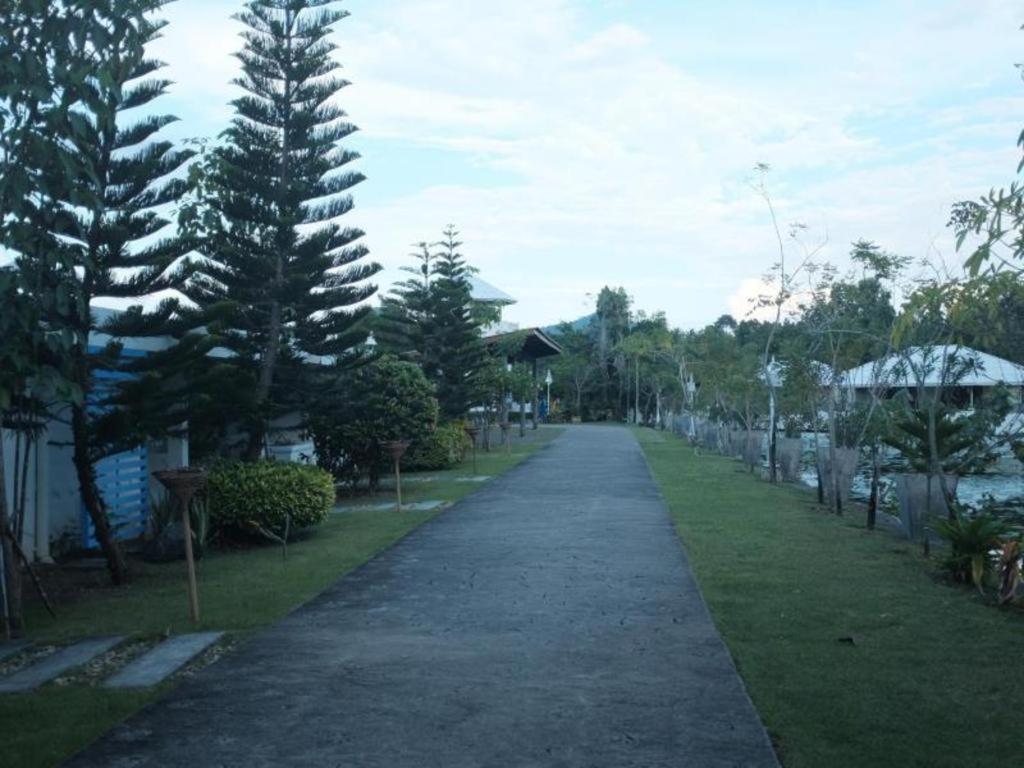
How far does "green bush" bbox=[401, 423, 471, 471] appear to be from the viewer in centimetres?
2170

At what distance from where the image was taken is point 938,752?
4.55m

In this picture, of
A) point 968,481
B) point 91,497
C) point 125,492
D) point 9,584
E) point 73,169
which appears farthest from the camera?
point 968,481

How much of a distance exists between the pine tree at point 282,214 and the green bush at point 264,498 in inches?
90.9

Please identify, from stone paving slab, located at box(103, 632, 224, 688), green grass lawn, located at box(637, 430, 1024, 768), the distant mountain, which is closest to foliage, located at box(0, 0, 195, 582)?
stone paving slab, located at box(103, 632, 224, 688)

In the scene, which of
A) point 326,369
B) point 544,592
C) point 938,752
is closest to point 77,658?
point 544,592

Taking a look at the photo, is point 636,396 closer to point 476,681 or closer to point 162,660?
point 162,660

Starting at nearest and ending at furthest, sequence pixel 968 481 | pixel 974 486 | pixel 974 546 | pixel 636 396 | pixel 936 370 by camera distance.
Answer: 1. pixel 974 546
2. pixel 936 370
3. pixel 974 486
4. pixel 968 481
5. pixel 636 396

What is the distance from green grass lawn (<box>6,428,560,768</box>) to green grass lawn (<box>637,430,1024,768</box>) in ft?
10.4

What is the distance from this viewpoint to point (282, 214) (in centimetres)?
1416

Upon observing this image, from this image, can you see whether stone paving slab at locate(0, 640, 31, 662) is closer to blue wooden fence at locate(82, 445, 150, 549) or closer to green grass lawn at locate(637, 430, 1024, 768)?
blue wooden fence at locate(82, 445, 150, 549)

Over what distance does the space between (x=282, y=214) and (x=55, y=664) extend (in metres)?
8.74

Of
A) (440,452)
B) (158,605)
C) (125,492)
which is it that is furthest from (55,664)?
(440,452)

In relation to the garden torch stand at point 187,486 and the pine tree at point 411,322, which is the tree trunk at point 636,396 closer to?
the pine tree at point 411,322

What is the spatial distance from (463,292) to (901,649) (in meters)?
20.5
